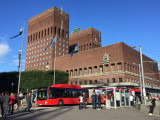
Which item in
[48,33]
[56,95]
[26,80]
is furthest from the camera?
[48,33]

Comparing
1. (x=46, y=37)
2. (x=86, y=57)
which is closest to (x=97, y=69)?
(x=86, y=57)

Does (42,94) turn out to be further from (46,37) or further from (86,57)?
(46,37)

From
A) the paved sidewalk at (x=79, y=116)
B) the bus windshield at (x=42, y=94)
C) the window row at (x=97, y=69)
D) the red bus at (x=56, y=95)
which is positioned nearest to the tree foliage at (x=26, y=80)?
the window row at (x=97, y=69)

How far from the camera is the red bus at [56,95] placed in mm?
24438

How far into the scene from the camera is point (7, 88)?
154ft

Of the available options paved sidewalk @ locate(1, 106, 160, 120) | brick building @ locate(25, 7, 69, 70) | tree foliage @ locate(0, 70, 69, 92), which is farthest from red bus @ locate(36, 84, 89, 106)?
brick building @ locate(25, 7, 69, 70)

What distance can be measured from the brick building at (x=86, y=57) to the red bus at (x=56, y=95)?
20808 mm

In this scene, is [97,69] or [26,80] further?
[97,69]

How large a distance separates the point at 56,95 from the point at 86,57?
131ft

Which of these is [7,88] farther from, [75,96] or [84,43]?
[84,43]

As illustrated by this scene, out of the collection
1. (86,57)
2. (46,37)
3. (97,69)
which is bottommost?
(97,69)

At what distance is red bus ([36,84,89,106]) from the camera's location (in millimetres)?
24438

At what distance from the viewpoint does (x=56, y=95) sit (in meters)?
25.3

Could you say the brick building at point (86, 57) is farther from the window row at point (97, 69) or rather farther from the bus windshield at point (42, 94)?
the bus windshield at point (42, 94)
